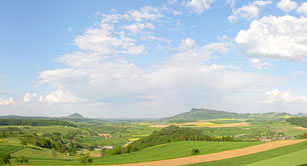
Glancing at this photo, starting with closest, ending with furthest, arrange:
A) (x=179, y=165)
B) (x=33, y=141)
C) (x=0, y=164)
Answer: (x=179, y=165)
(x=0, y=164)
(x=33, y=141)

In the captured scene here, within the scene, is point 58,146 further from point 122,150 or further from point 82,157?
point 82,157

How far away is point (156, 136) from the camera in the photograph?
15488cm

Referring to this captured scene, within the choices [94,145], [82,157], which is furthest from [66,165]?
[94,145]

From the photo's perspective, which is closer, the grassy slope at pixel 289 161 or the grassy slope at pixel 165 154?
the grassy slope at pixel 289 161

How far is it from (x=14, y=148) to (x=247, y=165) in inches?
3402

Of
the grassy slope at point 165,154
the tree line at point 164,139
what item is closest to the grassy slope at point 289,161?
the grassy slope at point 165,154

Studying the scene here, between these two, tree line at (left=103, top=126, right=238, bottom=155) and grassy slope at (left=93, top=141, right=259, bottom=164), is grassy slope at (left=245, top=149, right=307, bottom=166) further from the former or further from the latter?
tree line at (left=103, top=126, right=238, bottom=155)

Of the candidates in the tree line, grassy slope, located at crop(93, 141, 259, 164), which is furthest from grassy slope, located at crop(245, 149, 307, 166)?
the tree line

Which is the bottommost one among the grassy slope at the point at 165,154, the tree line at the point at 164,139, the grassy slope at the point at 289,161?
the tree line at the point at 164,139

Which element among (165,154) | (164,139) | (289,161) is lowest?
(164,139)

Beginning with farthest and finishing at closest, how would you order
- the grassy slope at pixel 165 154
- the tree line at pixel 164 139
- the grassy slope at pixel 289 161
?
the tree line at pixel 164 139
the grassy slope at pixel 165 154
the grassy slope at pixel 289 161

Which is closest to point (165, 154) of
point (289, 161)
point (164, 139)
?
point (289, 161)

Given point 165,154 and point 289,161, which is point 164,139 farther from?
point 289,161

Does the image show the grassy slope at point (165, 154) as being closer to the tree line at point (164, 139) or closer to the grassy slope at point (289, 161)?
the tree line at point (164, 139)
